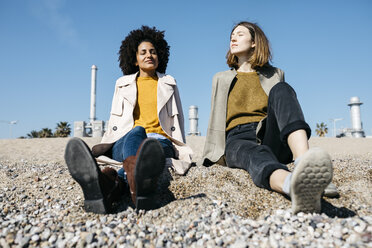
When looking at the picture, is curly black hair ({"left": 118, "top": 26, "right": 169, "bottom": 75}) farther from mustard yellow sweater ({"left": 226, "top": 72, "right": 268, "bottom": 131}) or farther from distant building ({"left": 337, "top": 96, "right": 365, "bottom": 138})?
distant building ({"left": 337, "top": 96, "right": 365, "bottom": 138})

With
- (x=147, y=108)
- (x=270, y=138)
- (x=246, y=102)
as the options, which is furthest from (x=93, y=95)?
(x=270, y=138)

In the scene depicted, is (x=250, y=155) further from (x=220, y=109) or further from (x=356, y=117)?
(x=356, y=117)

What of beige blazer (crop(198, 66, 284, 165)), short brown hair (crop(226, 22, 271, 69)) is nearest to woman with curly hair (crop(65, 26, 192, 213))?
beige blazer (crop(198, 66, 284, 165))

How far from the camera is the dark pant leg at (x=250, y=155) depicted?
6.65ft

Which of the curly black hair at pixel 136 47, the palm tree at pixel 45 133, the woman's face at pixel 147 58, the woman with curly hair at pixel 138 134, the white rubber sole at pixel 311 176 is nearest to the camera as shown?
the white rubber sole at pixel 311 176

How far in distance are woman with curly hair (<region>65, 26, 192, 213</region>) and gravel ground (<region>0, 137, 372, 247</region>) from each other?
0.59 ft

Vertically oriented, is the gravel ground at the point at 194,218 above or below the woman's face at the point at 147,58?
below

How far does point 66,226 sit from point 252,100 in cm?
219

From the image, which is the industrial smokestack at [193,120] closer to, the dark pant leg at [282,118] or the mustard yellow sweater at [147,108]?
the mustard yellow sweater at [147,108]

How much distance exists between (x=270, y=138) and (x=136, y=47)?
7.61ft

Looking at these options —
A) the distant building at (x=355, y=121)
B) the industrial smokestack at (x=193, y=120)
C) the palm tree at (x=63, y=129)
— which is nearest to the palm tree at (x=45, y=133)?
the palm tree at (x=63, y=129)

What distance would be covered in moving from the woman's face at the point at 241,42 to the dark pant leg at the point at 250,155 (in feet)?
3.00

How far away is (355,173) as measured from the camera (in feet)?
9.39

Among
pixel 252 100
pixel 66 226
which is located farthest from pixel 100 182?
pixel 252 100
